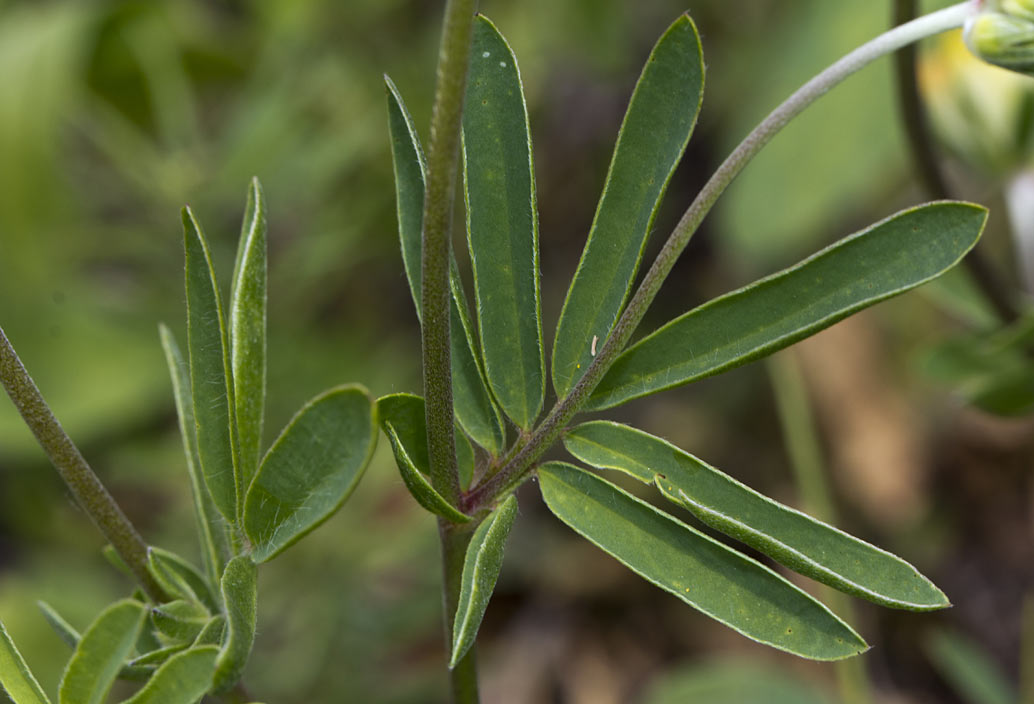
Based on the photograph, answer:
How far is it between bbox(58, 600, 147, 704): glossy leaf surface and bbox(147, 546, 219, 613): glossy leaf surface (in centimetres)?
9

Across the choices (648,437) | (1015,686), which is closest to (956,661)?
(1015,686)

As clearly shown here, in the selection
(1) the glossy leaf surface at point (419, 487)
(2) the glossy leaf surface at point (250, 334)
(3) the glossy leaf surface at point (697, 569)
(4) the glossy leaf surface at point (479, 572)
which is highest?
(2) the glossy leaf surface at point (250, 334)

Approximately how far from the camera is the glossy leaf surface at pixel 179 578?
2.29ft

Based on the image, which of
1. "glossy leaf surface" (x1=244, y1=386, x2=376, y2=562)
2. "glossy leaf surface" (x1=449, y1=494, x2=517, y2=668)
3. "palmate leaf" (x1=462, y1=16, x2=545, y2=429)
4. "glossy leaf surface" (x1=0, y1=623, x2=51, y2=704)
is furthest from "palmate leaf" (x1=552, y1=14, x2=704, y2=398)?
"glossy leaf surface" (x1=0, y1=623, x2=51, y2=704)

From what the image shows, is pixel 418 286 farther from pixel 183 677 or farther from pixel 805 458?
pixel 805 458

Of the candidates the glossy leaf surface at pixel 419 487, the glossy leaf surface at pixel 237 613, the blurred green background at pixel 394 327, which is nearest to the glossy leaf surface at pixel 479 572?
the glossy leaf surface at pixel 419 487

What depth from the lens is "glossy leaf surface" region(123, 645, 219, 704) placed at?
1.97 ft

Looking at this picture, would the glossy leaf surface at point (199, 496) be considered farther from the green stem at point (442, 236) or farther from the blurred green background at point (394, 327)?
the blurred green background at point (394, 327)

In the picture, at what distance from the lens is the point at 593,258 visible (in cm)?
74

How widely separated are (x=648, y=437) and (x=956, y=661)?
132 cm

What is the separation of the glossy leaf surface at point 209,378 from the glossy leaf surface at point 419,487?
12 centimetres

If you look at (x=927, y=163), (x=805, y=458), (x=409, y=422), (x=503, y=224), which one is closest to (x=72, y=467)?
(x=409, y=422)

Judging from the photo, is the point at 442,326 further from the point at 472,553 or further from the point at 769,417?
the point at 769,417

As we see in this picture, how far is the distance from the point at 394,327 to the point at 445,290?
2328 millimetres
